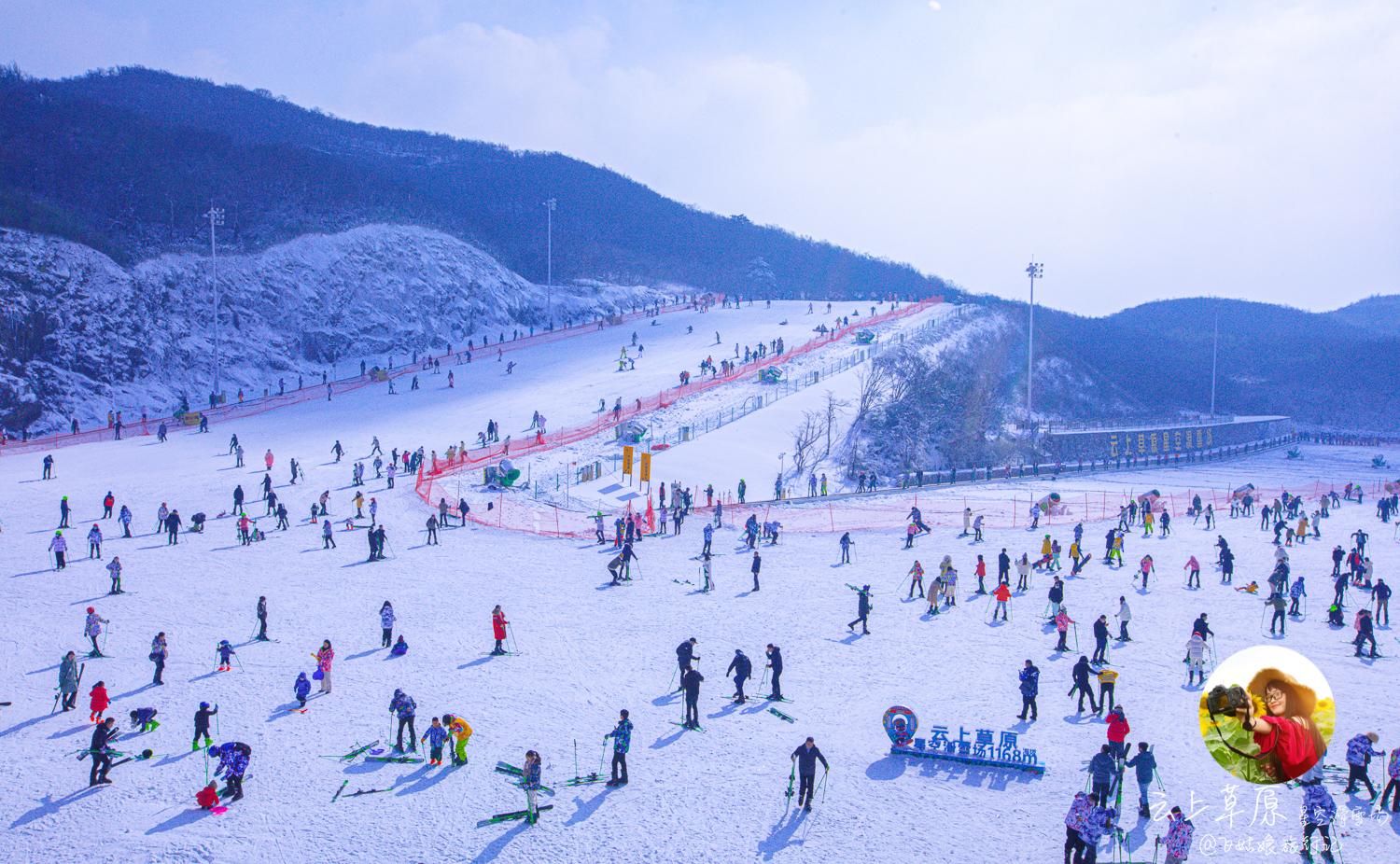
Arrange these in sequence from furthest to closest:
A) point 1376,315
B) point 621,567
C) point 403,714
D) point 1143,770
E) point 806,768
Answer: point 1376,315
point 621,567
point 403,714
point 806,768
point 1143,770

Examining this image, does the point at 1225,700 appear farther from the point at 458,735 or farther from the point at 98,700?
the point at 98,700

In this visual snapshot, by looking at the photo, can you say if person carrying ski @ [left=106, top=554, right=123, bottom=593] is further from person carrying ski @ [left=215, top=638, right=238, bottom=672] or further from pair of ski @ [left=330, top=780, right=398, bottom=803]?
pair of ski @ [left=330, top=780, right=398, bottom=803]

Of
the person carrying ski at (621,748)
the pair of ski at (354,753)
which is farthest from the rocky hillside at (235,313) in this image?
the person carrying ski at (621,748)

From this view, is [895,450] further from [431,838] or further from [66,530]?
[431,838]

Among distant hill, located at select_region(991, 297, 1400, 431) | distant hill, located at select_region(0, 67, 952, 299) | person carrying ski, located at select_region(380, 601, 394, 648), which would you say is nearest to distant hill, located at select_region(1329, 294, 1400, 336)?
distant hill, located at select_region(991, 297, 1400, 431)

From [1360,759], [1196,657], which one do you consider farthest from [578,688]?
[1360,759]

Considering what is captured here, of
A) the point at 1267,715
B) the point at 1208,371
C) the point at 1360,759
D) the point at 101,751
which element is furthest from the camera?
the point at 1208,371

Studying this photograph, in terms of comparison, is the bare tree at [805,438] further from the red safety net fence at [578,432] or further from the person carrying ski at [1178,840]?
the person carrying ski at [1178,840]
